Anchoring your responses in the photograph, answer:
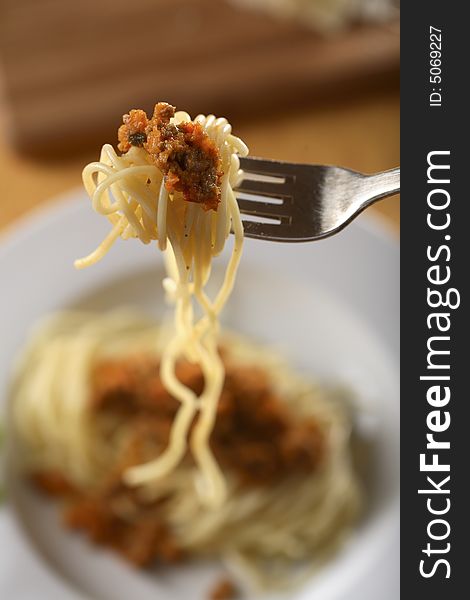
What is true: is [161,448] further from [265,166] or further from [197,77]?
[197,77]

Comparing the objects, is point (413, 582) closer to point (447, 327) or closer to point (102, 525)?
point (447, 327)

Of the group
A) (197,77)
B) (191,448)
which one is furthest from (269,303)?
(197,77)

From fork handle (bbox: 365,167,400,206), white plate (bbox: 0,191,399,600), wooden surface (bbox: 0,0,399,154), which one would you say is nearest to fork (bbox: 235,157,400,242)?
fork handle (bbox: 365,167,400,206)

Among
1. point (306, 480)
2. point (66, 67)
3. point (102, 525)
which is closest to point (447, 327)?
point (306, 480)

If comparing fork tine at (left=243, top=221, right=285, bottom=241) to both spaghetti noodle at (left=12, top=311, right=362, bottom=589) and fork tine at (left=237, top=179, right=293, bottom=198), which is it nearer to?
fork tine at (left=237, top=179, right=293, bottom=198)

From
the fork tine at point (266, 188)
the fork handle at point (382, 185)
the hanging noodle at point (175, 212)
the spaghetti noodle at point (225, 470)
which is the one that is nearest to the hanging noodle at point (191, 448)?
the spaghetti noodle at point (225, 470)

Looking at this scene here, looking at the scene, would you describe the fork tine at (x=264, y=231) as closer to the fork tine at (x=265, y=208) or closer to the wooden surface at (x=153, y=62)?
the fork tine at (x=265, y=208)

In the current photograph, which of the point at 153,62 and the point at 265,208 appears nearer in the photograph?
the point at 265,208
